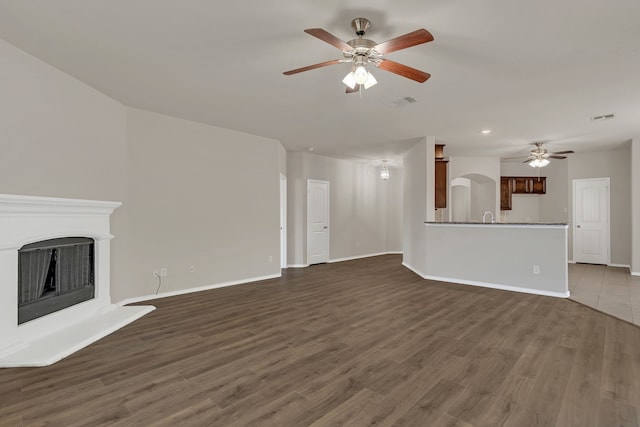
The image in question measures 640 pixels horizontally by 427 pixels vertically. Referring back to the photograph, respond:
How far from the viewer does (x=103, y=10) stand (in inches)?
92.3

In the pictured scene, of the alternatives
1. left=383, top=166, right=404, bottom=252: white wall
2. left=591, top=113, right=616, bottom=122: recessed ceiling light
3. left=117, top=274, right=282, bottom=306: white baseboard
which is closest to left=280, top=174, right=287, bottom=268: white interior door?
left=117, top=274, right=282, bottom=306: white baseboard

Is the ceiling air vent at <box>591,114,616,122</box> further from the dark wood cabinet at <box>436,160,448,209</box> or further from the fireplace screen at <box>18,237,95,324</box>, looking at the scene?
the fireplace screen at <box>18,237,95,324</box>

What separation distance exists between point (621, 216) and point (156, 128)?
9.84 metres

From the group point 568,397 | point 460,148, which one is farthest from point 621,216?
point 568,397

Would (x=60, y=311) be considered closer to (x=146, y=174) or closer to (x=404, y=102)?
(x=146, y=174)

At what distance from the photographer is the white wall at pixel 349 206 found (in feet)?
24.8

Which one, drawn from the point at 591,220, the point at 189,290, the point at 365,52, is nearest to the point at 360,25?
the point at 365,52

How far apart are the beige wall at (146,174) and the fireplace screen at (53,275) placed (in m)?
0.48

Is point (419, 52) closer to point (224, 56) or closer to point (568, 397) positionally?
point (224, 56)

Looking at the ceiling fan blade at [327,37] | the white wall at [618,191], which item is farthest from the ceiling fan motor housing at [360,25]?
the white wall at [618,191]

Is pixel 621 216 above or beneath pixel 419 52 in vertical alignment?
beneath

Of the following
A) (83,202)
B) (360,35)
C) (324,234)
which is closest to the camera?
(360,35)

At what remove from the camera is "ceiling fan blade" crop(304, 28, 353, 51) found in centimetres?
208

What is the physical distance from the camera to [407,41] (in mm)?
2225
